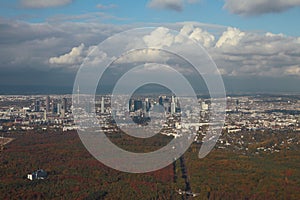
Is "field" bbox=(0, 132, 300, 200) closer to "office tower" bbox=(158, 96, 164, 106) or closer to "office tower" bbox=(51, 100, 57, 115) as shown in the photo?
"office tower" bbox=(158, 96, 164, 106)

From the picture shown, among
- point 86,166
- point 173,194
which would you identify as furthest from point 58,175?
point 173,194

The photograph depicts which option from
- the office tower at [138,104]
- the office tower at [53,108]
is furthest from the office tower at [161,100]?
the office tower at [53,108]

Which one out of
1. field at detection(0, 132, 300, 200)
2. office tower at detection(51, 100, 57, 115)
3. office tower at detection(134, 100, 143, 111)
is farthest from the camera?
office tower at detection(51, 100, 57, 115)

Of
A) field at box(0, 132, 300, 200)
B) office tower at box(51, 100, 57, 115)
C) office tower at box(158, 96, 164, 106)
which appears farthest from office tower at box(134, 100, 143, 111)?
office tower at box(51, 100, 57, 115)

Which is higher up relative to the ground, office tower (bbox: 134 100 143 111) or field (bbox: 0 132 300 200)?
office tower (bbox: 134 100 143 111)

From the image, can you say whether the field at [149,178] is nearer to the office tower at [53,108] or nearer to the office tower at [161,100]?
the office tower at [161,100]

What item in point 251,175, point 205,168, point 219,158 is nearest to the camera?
point 251,175

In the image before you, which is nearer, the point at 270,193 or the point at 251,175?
the point at 270,193

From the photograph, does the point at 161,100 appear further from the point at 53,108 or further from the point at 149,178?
the point at 53,108

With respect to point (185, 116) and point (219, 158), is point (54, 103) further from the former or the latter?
point (219, 158)
